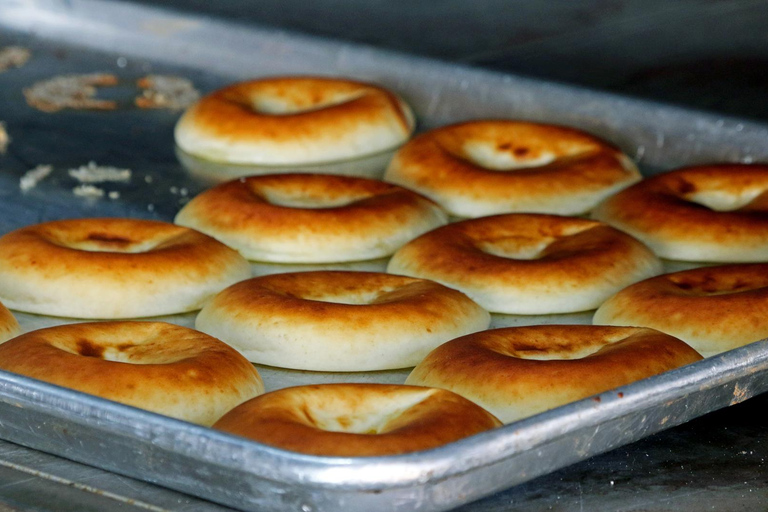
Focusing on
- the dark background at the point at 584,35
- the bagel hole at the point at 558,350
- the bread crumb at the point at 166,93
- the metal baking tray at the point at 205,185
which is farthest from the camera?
the dark background at the point at 584,35

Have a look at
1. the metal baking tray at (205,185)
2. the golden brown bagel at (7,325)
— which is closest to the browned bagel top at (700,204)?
the metal baking tray at (205,185)

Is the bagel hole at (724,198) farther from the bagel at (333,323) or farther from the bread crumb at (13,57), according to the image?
the bread crumb at (13,57)

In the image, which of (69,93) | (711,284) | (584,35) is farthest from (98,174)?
(584,35)

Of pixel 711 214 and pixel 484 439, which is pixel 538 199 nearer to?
pixel 711 214

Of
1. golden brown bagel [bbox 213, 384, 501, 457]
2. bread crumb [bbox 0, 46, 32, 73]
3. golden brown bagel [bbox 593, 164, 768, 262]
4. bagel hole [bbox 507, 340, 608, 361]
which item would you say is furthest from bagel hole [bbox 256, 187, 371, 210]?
bread crumb [bbox 0, 46, 32, 73]

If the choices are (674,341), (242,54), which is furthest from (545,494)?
(242,54)

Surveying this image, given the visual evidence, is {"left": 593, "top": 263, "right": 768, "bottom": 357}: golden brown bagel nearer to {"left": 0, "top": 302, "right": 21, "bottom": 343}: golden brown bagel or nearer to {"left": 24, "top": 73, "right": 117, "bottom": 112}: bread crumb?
{"left": 0, "top": 302, "right": 21, "bottom": 343}: golden brown bagel

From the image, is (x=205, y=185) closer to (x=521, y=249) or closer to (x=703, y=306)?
(x=521, y=249)
